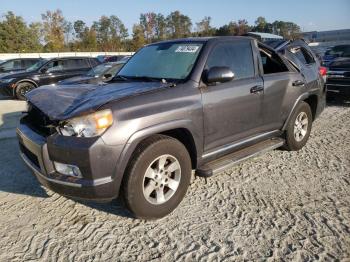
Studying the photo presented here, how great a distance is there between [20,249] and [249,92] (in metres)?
3.02

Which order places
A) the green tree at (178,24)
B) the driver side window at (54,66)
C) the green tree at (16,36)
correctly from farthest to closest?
the green tree at (178,24)
the green tree at (16,36)
the driver side window at (54,66)

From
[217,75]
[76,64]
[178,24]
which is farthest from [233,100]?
[178,24]

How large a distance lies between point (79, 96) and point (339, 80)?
800 cm

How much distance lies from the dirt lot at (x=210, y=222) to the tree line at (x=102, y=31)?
45.3 meters

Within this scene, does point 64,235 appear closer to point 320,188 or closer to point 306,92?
point 320,188

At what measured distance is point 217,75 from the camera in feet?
12.0

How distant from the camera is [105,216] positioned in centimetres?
356

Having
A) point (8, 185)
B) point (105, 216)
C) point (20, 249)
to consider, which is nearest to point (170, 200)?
point (105, 216)

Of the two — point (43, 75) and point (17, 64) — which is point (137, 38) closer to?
point (17, 64)

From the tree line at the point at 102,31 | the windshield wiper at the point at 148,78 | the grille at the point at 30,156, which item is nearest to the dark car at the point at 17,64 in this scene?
the windshield wiper at the point at 148,78

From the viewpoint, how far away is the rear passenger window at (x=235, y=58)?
4.06m

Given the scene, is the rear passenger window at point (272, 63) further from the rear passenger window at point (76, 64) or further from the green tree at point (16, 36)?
the green tree at point (16, 36)

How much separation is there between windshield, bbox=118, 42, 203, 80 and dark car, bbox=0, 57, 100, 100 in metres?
8.44

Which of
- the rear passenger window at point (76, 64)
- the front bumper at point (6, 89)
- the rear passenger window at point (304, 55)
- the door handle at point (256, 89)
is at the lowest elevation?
the front bumper at point (6, 89)
